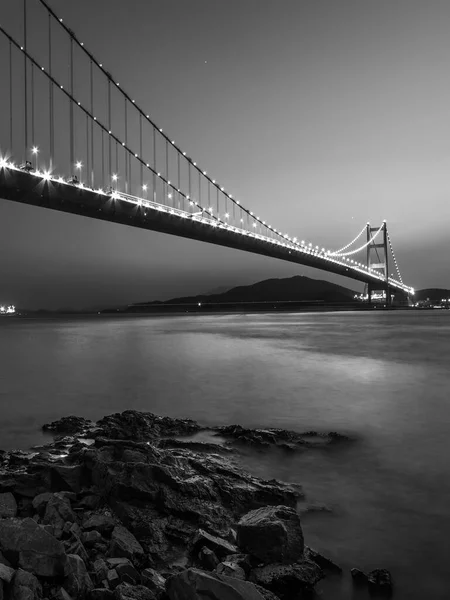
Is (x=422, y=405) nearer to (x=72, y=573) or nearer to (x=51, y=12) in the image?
(x=72, y=573)

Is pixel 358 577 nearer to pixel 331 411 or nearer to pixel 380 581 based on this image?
pixel 380 581

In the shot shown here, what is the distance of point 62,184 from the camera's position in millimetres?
29078

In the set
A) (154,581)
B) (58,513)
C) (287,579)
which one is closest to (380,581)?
(287,579)

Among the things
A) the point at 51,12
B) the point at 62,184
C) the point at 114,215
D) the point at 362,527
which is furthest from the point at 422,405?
the point at 51,12

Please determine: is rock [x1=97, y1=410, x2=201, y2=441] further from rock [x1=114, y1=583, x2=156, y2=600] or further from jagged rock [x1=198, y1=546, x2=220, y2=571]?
rock [x1=114, y1=583, x2=156, y2=600]

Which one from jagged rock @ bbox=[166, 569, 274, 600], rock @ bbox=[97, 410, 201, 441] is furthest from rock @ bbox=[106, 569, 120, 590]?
rock @ bbox=[97, 410, 201, 441]

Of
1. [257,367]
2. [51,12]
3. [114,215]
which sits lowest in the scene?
[257,367]

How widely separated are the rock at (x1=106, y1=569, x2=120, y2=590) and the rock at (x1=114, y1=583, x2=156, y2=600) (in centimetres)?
7

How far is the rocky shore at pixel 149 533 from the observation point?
221 centimetres

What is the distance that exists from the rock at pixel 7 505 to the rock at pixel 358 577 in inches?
89.7

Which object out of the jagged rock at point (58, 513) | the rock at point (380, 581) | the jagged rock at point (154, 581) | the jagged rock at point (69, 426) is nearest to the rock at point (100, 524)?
the jagged rock at point (58, 513)

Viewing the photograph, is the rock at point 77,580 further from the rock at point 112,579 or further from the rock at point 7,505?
the rock at point 7,505

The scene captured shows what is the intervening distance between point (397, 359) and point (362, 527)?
13663 millimetres

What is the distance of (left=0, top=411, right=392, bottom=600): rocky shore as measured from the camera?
2.21 metres
